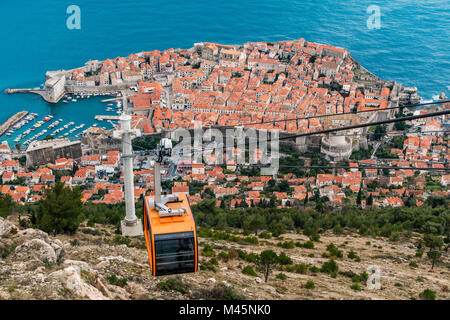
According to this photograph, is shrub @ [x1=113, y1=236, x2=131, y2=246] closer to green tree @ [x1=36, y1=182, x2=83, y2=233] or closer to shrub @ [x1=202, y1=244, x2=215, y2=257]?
green tree @ [x1=36, y1=182, x2=83, y2=233]

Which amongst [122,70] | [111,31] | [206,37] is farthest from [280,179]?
[111,31]

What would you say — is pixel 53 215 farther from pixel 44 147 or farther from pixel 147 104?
pixel 147 104

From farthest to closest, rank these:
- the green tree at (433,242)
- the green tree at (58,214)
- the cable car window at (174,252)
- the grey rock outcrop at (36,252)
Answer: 1. the green tree at (433,242)
2. the green tree at (58,214)
3. the grey rock outcrop at (36,252)
4. the cable car window at (174,252)

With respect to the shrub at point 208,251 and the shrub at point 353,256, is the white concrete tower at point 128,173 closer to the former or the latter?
the shrub at point 208,251

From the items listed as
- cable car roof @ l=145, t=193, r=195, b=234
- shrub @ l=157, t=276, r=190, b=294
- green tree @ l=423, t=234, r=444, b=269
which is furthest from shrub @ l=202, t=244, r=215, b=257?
green tree @ l=423, t=234, r=444, b=269

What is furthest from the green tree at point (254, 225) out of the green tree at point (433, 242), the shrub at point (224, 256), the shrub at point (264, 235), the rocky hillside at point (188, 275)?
the green tree at point (433, 242)

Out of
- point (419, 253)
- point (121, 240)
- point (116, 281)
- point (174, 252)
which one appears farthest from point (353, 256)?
point (174, 252)
